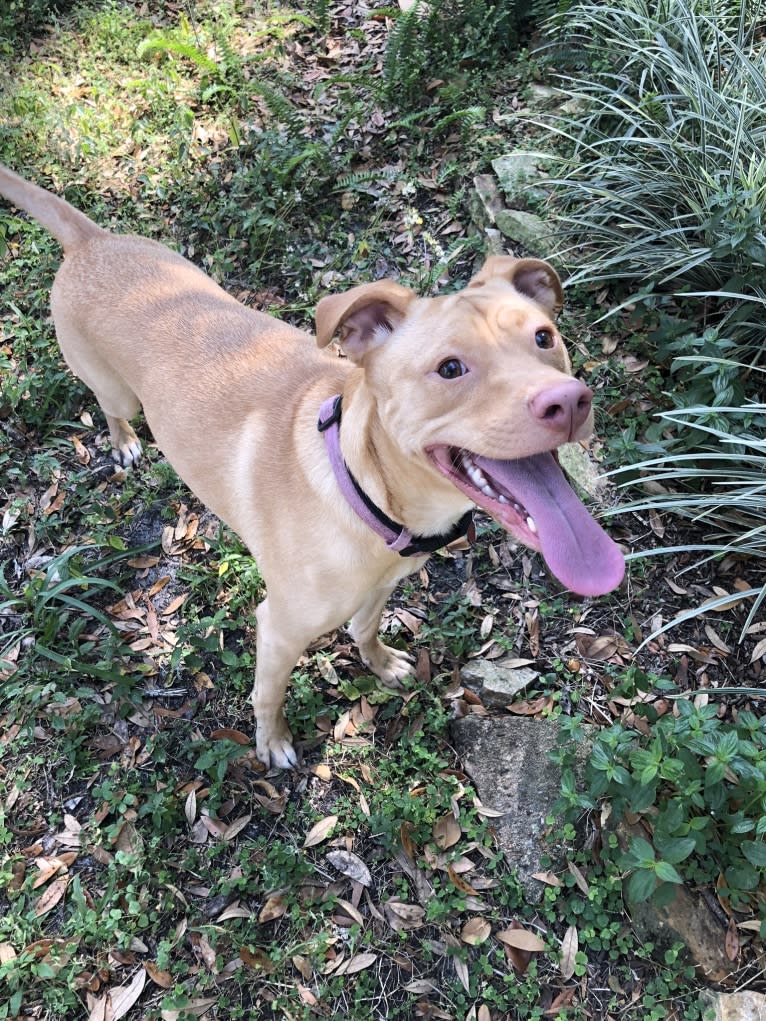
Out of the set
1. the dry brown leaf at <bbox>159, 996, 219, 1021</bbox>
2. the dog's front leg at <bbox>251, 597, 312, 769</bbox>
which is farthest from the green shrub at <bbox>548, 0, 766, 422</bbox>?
the dry brown leaf at <bbox>159, 996, 219, 1021</bbox>

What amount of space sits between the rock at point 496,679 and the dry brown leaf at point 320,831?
3.17 feet

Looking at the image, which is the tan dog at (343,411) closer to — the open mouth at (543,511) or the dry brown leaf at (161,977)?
Result: the open mouth at (543,511)

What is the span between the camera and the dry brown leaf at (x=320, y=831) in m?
3.26

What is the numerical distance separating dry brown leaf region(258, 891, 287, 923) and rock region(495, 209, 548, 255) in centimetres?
411

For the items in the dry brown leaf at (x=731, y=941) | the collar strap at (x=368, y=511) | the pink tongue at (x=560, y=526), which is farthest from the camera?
the dry brown leaf at (x=731, y=941)

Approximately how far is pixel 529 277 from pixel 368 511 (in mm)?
1234

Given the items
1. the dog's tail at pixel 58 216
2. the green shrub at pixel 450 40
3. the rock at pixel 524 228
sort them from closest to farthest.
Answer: the dog's tail at pixel 58 216
the rock at pixel 524 228
the green shrub at pixel 450 40

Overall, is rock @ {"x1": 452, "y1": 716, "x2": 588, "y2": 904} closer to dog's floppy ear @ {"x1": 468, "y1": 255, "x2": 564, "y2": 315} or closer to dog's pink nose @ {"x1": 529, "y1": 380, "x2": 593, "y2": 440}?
dog's pink nose @ {"x1": 529, "y1": 380, "x2": 593, "y2": 440}

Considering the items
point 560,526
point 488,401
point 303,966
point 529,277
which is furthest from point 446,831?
point 529,277

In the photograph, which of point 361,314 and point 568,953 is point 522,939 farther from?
point 361,314

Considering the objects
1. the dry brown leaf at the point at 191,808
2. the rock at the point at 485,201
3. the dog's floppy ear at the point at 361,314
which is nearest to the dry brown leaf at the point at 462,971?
the dry brown leaf at the point at 191,808

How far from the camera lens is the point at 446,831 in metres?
3.20

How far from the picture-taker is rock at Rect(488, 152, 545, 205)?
4797mm

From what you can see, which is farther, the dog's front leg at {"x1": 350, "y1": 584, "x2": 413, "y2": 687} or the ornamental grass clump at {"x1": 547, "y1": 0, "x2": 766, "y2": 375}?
the ornamental grass clump at {"x1": 547, "y1": 0, "x2": 766, "y2": 375}
